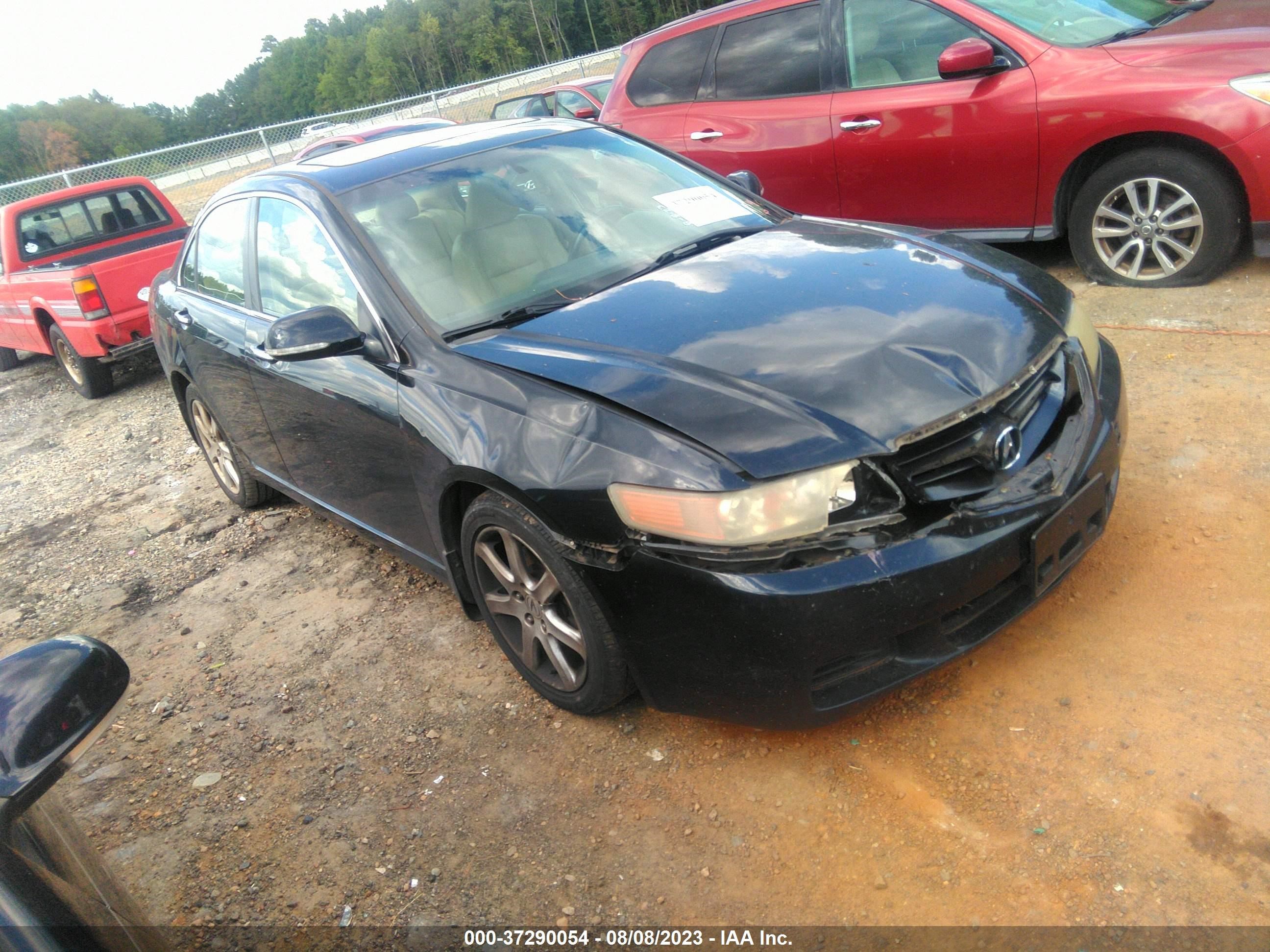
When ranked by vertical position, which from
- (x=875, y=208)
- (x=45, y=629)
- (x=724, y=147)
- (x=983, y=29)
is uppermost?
(x=983, y=29)

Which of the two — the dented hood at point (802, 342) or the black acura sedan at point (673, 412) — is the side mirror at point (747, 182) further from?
the dented hood at point (802, 342)

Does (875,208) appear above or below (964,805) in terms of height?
above

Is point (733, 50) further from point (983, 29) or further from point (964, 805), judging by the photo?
point (964, 805)

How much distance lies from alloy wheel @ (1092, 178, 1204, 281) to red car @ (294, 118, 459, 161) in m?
3.39

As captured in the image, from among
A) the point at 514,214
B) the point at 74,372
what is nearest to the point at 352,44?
the point at 74,372

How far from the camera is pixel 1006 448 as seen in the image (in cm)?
244

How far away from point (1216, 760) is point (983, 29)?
4.23 metres

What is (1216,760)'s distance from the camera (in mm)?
2326

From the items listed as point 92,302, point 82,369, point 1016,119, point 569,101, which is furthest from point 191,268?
point 569,101

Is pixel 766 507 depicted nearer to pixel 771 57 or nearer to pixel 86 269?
pixel 771 57

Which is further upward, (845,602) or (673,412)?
(673,412)

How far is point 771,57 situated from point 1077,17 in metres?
1.76

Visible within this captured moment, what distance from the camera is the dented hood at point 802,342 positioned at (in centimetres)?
236

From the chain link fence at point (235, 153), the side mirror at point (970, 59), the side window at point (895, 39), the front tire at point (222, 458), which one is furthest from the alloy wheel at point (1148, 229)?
the chain link fence at point (235, 153)
